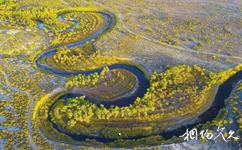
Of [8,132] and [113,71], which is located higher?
[113,71]

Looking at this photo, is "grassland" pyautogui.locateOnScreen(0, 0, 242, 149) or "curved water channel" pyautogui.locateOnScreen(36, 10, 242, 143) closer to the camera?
"curved water channel" pyautogui.locateOnScreen(36, 10, 242, 143)

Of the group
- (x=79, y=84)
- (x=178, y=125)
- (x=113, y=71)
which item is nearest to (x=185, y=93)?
(x=178, y=125)

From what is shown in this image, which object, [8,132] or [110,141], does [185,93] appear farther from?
[8,132]

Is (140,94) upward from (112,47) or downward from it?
downward

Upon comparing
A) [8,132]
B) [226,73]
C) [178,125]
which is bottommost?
[8,132]

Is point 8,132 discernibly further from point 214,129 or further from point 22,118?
point 214,129

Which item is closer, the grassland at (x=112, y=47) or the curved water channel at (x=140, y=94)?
the curved water channel at (x=140, y=94)

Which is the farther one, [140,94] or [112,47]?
[112,47]

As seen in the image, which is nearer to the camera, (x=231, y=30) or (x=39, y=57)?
(x=39, y=57)

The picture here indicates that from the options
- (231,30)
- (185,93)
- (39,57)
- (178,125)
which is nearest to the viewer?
(178,125)

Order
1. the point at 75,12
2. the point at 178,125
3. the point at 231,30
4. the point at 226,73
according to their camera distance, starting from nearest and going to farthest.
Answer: the point at 178,125 → the point at 226,73 → the point at 231,30 → the point at 75,12
